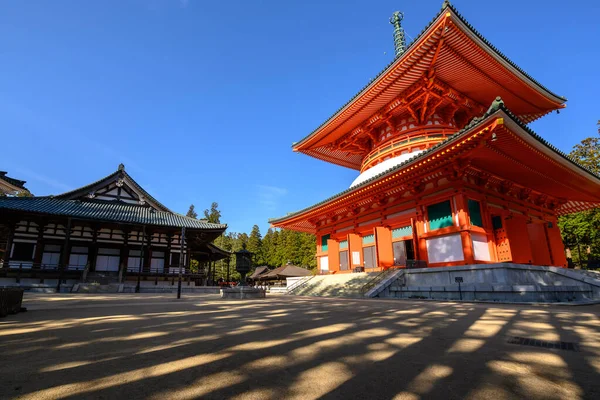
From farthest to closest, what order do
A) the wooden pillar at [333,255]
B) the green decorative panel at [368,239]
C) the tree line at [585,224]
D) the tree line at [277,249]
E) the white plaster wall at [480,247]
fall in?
the tree line at [277,249]
the tree line at [585,224]
the wooden pillar at [333,255]
the green decorative panel at [368,239]
the white plaster wall at [480,247]

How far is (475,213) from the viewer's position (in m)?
11.7

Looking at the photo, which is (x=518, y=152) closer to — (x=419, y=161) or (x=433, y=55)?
(x=419, y=161)

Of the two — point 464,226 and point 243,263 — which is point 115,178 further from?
point 464,226

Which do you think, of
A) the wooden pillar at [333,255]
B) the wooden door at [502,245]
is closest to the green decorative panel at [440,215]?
the wooden door at [502,245]

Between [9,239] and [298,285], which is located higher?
[9,239]

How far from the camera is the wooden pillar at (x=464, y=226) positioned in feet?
35.2

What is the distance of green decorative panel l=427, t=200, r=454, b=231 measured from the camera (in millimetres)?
11808

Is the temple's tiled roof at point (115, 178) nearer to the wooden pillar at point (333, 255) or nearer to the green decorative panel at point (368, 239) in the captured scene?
the wooden pillar at point (333, 255)

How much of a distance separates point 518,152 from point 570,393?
421 inches

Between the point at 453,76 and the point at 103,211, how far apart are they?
23.6 m

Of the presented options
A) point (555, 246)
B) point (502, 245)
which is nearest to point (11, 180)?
point (502, 245)

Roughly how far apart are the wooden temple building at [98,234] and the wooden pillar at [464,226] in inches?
556

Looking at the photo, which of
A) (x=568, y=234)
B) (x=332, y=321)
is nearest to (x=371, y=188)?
(x=332, y=321)

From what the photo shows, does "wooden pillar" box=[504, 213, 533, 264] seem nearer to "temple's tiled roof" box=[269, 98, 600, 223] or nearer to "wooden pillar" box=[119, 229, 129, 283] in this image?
"temple's tiled roof" box=[269, 98, 600, 223]
